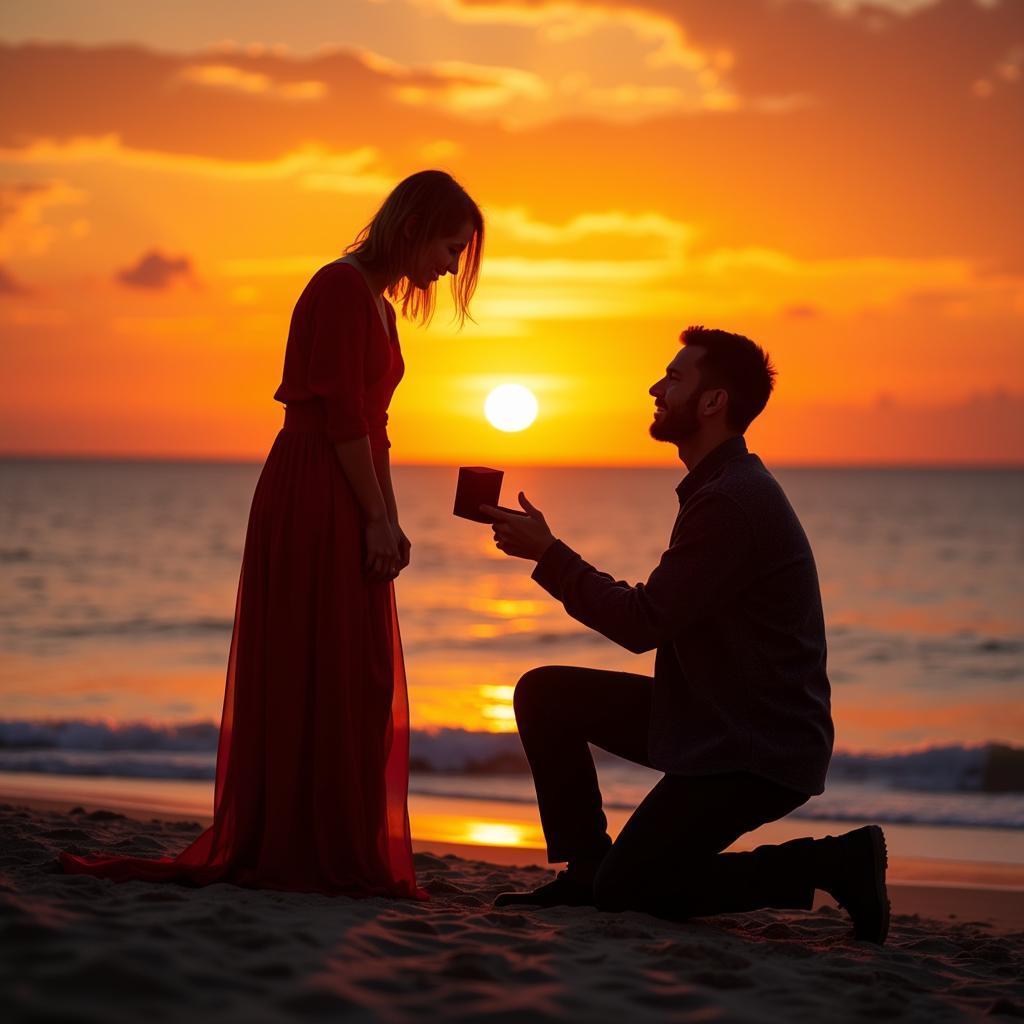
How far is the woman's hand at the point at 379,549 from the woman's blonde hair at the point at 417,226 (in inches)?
28.4

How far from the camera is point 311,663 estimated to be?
13.0 feet

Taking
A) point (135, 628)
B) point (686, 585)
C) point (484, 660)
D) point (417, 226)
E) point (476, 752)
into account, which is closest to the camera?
point (686, 585)

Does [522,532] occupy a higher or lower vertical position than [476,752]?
higher

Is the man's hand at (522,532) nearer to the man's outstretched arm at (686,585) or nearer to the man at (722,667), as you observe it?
the man at (722,667)

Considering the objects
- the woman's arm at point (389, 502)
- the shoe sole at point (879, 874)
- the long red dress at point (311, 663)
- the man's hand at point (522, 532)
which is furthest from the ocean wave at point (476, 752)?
the man's hand at point (522, 532)

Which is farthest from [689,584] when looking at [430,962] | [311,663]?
[430,962]

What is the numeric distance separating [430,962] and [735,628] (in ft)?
4.53

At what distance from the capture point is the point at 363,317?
3863 millimetres

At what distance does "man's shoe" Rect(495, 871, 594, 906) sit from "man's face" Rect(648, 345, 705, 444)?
1.45 meters

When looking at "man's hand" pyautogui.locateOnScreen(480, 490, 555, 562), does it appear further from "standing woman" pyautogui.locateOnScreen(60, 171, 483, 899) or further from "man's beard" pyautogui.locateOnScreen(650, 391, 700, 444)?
"man's beard" pyautogui.locateOnScreen(650, 391, 700, 444)

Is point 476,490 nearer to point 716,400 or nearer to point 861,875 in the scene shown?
point 716,400

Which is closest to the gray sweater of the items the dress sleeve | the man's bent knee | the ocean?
the man's bent knee

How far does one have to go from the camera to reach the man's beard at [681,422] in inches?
158

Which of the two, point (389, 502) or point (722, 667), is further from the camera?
point (389, 502)
